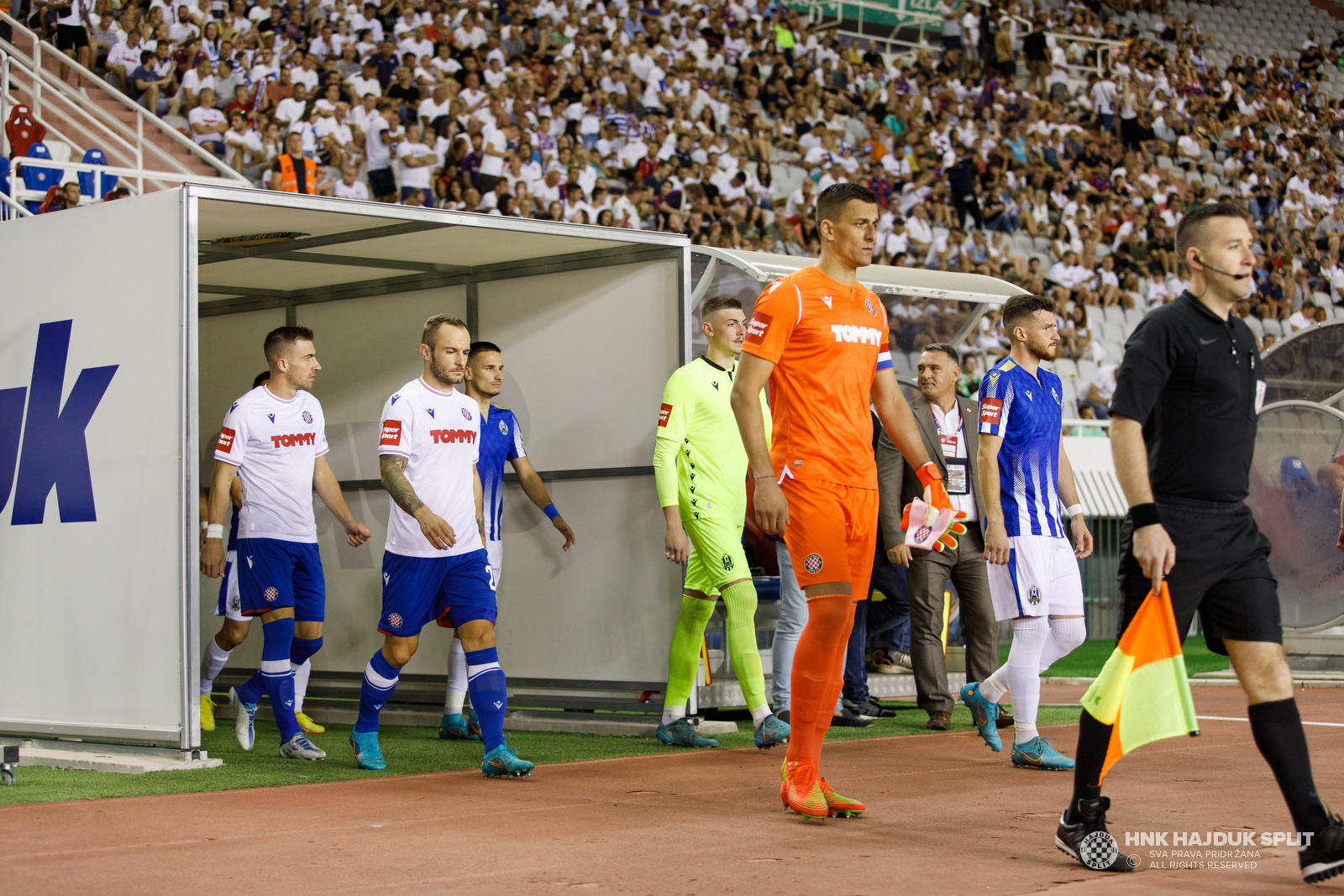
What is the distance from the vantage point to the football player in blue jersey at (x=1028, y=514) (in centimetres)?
714

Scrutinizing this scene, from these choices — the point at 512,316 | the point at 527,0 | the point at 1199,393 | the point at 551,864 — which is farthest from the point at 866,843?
the point at 527,0

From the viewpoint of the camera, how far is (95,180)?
13.6 metres

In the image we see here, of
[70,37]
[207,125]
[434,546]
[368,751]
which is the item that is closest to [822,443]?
[434,546]

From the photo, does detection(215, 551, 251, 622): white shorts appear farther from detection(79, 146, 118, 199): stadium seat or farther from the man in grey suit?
detection(79, 146, 118, 199): stadium seat

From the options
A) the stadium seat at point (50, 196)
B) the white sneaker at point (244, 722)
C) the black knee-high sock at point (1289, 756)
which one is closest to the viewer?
the black knee-high sock at point (1289, 756)

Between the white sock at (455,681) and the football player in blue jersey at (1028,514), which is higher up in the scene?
the football player in blue jersey at (1028,514)

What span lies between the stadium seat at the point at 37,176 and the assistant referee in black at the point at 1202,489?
10994 mm

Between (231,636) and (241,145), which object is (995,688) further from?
(241,145)

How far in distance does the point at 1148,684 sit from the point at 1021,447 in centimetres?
282

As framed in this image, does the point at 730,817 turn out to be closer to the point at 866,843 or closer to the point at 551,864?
the point at 866,843

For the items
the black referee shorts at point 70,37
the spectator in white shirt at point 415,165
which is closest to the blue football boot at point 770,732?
the spectator in white shirt at point 415,165

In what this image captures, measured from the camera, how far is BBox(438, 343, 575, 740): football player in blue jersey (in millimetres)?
8641

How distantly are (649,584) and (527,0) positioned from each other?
13676 millimetres

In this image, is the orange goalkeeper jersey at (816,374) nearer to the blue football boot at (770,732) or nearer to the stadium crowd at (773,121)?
the blue football boot at (770,732)
